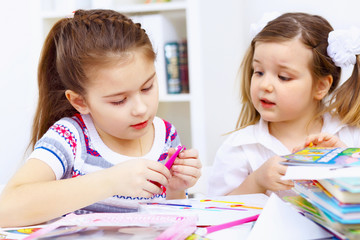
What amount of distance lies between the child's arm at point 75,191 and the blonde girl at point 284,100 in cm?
47

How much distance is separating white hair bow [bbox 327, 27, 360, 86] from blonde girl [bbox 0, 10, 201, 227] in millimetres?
585

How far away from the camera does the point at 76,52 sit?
1.08m

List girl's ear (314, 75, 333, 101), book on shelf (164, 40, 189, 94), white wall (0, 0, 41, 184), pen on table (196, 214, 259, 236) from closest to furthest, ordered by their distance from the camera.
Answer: pen on table (196, 214, 259, 236) < girl's ear (314, 75, 333, 101) < white wall (0, 0, 41, 184) < book on shelf (164, 40, 189, 94)

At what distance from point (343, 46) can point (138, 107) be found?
0.69 metres

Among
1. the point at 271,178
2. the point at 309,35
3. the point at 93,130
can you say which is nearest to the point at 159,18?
the point at 309,35

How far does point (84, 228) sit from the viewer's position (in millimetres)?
673

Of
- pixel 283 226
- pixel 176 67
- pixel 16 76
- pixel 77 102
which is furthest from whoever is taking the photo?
pixel 176 67

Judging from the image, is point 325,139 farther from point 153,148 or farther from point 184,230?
point 184,230

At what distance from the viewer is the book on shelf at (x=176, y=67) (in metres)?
2.36

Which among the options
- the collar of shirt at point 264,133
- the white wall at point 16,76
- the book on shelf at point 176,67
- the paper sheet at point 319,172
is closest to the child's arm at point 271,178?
the collar of shirt at point 264,133

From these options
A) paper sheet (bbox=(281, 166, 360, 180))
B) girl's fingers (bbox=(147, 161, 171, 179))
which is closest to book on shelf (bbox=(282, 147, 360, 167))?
paper sheet (bbox=(281, 166, 360, 180))

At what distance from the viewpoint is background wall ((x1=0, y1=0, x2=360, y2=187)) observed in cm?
220

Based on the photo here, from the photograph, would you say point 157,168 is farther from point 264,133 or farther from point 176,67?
point 176,67

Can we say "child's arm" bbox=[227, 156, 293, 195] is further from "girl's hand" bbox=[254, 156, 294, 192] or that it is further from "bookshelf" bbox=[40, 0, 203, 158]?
"bookshelf" bbox=[40, 0, 203, 158]
